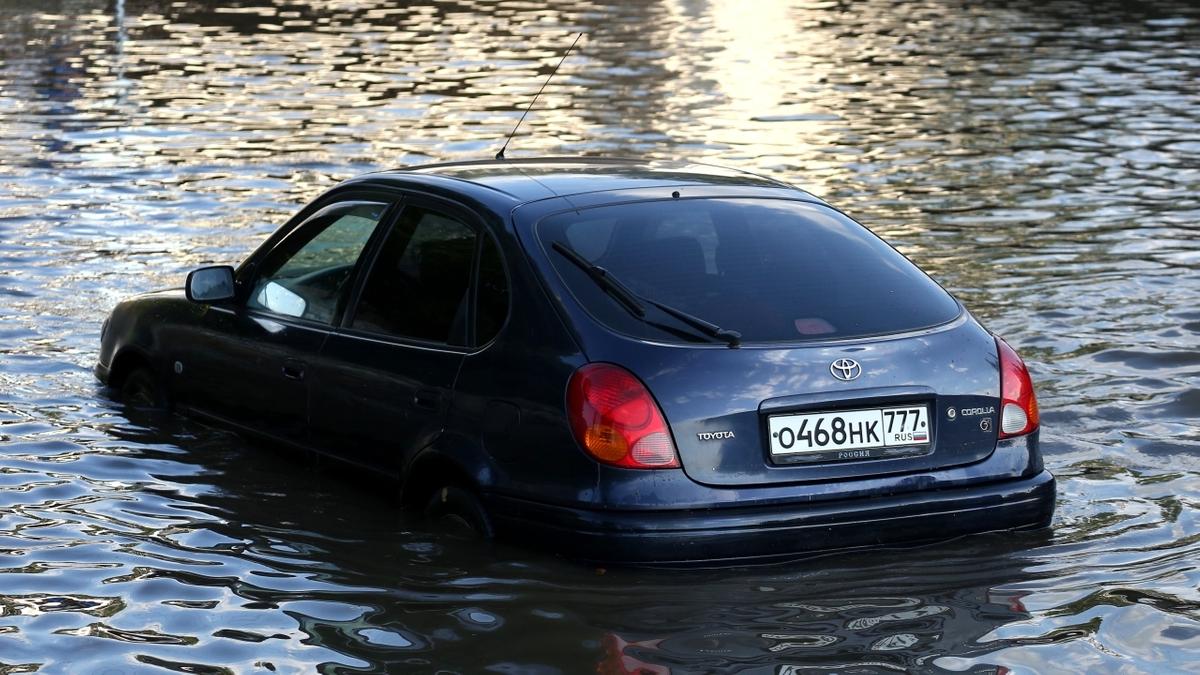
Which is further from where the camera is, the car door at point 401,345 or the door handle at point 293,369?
the door handle at point 293,369

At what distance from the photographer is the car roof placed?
659 centimetres

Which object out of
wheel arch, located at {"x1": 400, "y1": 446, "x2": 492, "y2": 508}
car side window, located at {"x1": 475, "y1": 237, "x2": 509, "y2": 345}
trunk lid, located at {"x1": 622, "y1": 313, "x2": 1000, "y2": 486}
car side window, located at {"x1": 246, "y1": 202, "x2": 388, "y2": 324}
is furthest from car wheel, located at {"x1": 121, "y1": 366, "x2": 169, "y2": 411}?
trunk lid, located at {"x1": 622, "y1": 313, "x2": 1000, "y2": 486}

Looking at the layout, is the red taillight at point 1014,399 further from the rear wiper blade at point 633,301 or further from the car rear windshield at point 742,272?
the rear wiper blade at point 633,301

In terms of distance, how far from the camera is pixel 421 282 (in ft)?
21.7

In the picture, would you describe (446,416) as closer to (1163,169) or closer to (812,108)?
(1163,169)

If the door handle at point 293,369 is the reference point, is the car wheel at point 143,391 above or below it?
below

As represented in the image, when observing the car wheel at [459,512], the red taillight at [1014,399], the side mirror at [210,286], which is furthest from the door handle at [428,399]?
the red taillight at [1014,399]

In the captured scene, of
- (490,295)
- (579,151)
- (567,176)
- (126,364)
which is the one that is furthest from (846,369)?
(579,151)

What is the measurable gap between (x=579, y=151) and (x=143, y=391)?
1003 centimetres

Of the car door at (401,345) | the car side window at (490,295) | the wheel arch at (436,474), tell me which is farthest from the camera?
the car door at (401,345)

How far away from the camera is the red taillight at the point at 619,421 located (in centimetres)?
559

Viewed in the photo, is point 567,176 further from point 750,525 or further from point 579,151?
point 579,151

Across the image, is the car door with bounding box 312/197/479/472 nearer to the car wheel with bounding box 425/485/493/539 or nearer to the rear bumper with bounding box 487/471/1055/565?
the car wheel with bounding box 425/485/493/539

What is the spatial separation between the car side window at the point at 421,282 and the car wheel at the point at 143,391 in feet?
5.74
